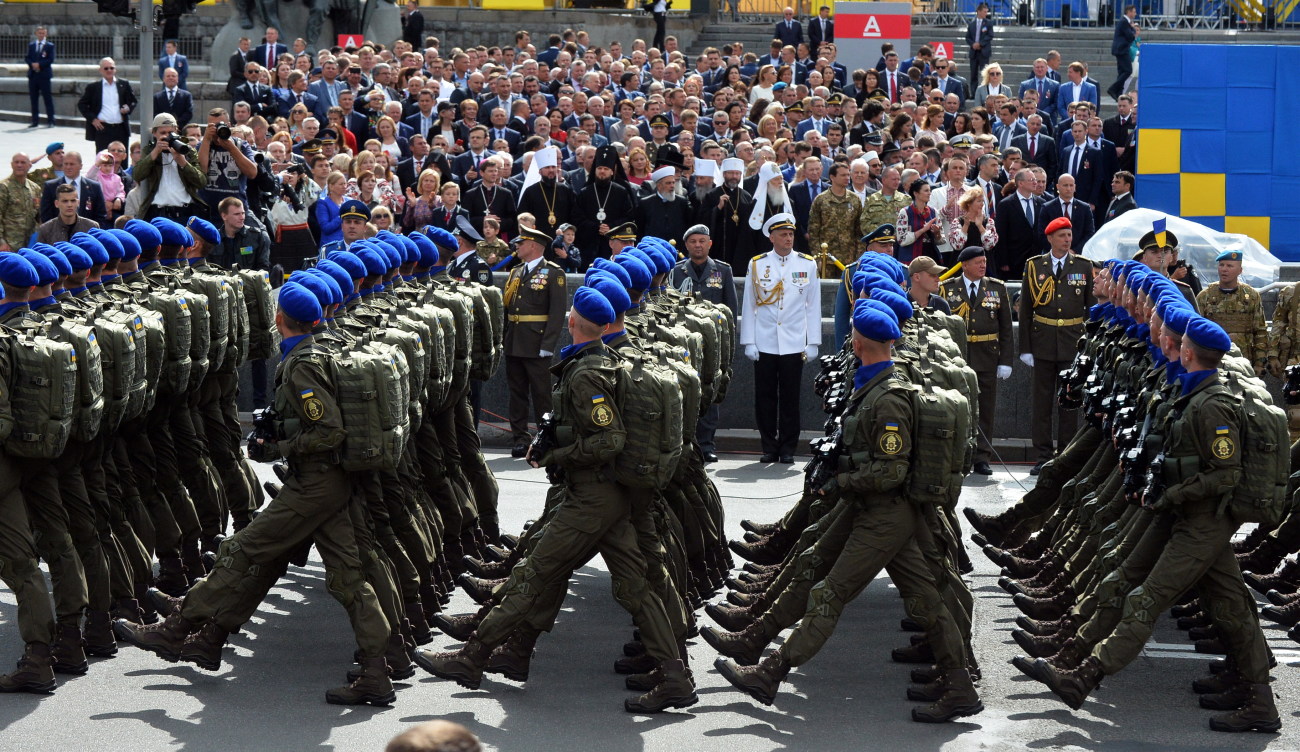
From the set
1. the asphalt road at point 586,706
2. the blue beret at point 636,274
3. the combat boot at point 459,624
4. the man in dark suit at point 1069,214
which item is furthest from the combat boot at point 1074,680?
the man in dark suit at point 1069,214

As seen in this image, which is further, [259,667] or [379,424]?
[259,667]

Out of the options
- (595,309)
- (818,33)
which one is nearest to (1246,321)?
(595,309)

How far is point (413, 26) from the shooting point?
30.4 m

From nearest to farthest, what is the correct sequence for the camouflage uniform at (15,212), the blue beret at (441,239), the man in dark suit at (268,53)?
the blue beret at (441,239) → the camouflage uniform at (15,212) → the man in dark suit at (268,53)

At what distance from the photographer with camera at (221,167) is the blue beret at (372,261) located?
5.42m

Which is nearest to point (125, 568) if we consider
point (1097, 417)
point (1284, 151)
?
point (1097, 417)

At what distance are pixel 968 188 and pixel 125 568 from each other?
9.35m

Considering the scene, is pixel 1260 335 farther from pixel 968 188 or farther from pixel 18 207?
pixel 18 207

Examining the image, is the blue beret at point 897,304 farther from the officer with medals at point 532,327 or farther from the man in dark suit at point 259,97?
the man in dark suit at point 259,97

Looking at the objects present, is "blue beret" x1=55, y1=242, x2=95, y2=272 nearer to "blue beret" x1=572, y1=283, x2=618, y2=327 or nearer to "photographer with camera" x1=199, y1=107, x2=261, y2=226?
"blue beret" x1=572, y1=283, x2=618, y2=327

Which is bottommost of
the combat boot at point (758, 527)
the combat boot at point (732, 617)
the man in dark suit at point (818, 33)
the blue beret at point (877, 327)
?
the combat boot at point (758, 527)

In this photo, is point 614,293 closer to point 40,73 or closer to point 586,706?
point 586,706

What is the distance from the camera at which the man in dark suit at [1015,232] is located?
659 inches

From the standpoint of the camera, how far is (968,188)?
16.4 metres
